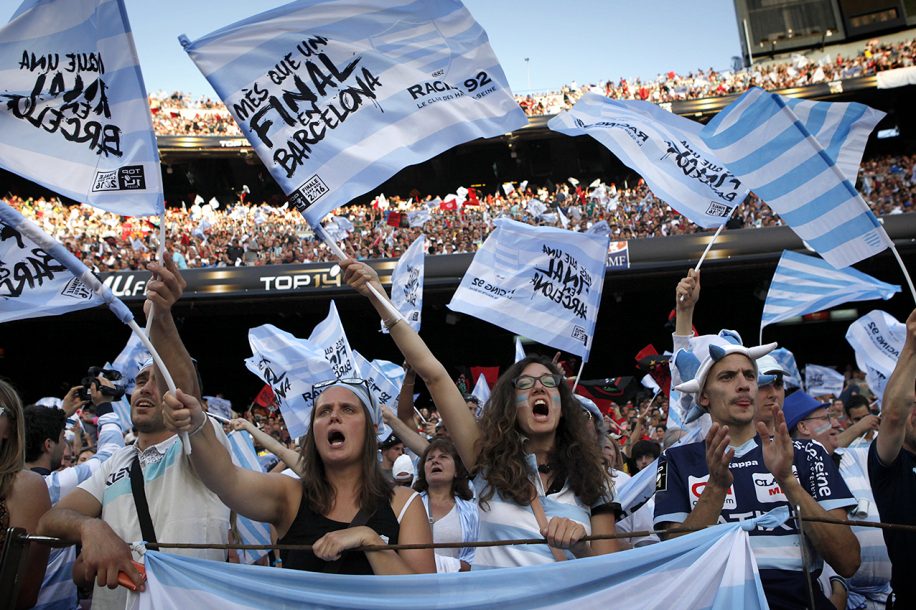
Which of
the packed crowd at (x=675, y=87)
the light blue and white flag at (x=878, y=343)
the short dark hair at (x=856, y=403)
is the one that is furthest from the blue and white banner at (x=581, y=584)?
the packed crowd at (x=675, y=87)

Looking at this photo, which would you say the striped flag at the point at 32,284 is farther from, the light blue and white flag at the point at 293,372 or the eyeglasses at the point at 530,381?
the light blue and white flag at the point at 293,372

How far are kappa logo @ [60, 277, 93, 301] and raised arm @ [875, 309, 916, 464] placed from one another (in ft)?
9.54

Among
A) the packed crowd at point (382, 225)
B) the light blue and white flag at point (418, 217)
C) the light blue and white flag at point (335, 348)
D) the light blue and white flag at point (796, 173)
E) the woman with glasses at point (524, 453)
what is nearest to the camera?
the woman with glasses at point (524, 453)

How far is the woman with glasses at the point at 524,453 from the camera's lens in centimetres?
299

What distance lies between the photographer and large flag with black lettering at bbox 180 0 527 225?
3543 mm

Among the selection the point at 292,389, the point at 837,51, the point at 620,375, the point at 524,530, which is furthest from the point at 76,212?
the point at 837,51

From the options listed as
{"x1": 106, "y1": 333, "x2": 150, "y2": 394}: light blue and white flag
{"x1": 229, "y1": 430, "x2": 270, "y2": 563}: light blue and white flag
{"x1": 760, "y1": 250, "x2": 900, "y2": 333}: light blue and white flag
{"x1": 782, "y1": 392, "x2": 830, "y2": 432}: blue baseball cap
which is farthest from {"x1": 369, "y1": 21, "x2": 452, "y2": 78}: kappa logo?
{"x1": 106, "y1": 333, "x2": 150, "y2": 394}: light blue and white flag

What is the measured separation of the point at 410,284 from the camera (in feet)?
26.2

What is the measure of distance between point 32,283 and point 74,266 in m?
0.44

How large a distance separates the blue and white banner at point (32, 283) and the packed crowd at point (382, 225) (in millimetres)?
13784

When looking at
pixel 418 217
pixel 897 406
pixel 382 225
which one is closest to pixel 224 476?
pixel 897 406

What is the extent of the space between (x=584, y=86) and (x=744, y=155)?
25352 mm

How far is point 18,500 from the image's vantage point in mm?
3156

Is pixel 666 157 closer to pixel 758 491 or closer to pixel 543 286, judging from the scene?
pixel 543 286
